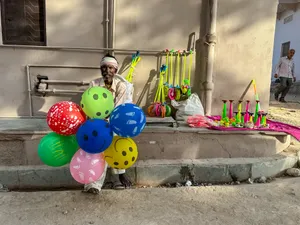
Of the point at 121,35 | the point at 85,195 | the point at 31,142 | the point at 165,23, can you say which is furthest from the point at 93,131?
the point at 165,23

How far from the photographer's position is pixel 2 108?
3.80 m

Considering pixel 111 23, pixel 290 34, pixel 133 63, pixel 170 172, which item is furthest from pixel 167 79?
pixel 290 34

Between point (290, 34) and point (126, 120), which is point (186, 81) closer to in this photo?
point (126, 120)

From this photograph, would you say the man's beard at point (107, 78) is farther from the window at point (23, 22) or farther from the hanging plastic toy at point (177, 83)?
the window at point (23, 22)

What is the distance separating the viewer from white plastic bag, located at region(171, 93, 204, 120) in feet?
12.3

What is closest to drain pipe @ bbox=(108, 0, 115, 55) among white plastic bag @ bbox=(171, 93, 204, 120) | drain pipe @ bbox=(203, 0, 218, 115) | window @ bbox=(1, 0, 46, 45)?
window @ bbox=(1, 0, 46, 45)

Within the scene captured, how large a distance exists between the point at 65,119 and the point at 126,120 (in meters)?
0.52

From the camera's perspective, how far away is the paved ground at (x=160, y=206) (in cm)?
225

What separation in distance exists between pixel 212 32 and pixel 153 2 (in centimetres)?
102

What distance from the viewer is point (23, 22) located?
3705mm

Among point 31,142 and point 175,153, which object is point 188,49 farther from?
point 31,142

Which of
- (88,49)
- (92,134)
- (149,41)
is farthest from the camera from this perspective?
(149,41)

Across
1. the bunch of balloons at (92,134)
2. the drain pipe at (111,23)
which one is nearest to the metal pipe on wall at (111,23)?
the drain pipe at (111,23)

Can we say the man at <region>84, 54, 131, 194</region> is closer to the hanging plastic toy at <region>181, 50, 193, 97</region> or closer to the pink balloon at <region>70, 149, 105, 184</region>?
the pink balloon at <region>70, 149, 105, 184</region>
